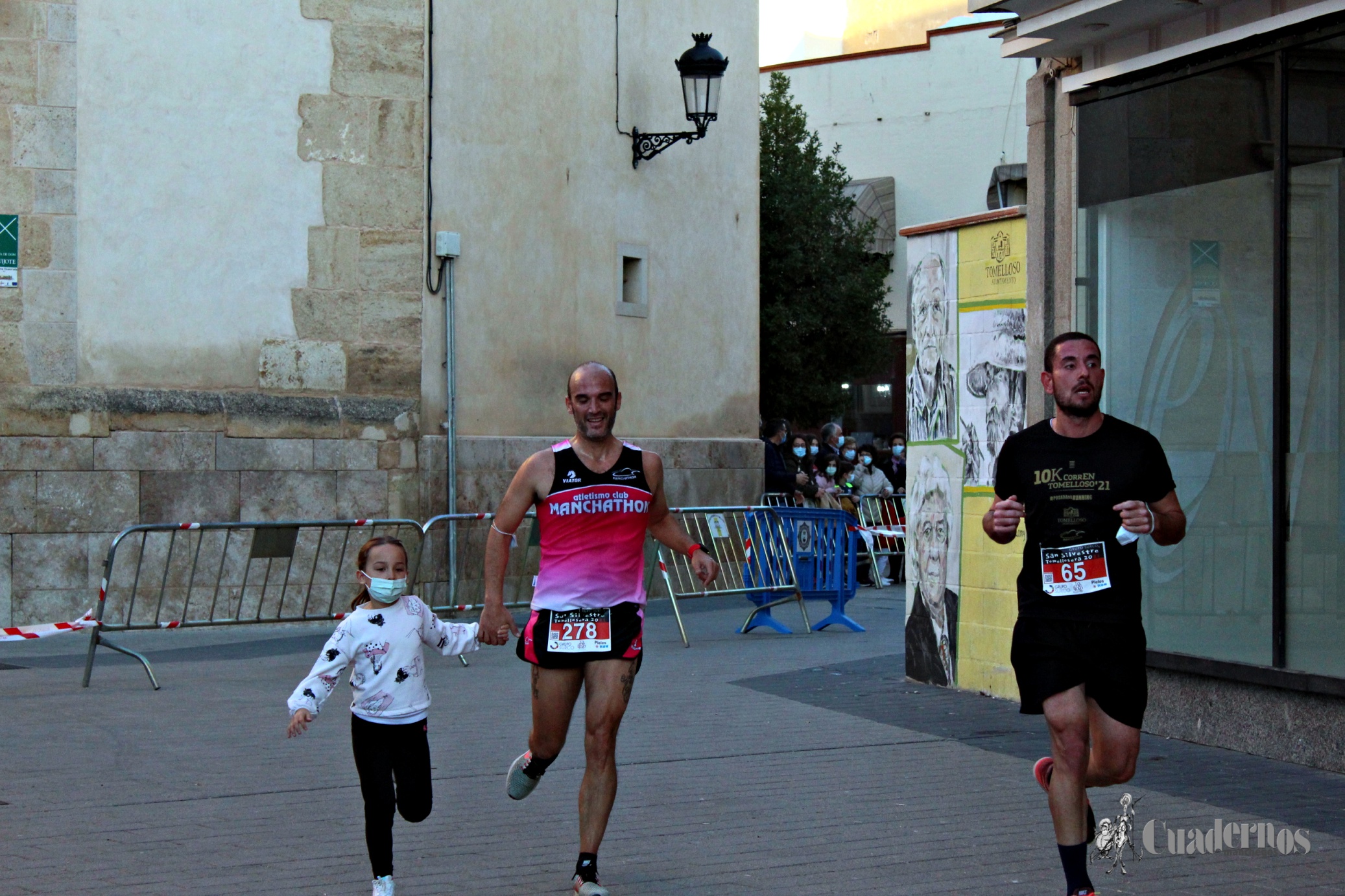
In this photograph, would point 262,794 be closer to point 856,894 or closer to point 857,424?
point 856,894

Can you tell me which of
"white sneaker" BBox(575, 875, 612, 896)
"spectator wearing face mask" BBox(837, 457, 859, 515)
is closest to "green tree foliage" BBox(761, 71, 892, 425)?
"spectator wearing face mask" BBox(837, 457, 859, 515)

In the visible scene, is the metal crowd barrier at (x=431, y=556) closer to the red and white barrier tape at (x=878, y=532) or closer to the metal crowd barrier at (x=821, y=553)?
the metal crowd barrier at (x=821, y=553)

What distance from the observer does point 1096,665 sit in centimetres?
534

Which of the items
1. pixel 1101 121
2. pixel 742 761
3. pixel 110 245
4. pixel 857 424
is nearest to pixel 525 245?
pixel 110 245

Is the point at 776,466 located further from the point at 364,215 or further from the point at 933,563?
the point at 933,563

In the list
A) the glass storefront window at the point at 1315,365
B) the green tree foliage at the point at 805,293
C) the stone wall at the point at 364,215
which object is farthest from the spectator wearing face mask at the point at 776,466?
the green tree foliage at the point at 805,293

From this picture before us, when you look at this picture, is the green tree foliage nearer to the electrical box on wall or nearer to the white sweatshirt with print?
the electrical box on wall

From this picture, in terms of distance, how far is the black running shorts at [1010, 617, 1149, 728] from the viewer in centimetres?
535

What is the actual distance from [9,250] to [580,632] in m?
9.93

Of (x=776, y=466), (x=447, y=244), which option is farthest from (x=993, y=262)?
(x=776, y=466)

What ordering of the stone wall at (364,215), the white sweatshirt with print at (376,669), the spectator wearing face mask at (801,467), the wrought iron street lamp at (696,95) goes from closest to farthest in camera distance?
the white sweatshirt with print at (376,669) < the stone wall at (364,215) < the wrought iron street lamp at (696,95) < the spectator wearing face mask at (801,467)

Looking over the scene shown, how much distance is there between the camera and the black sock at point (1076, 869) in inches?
203

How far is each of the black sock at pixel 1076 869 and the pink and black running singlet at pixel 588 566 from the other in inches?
65.7

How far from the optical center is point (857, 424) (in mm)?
42688
